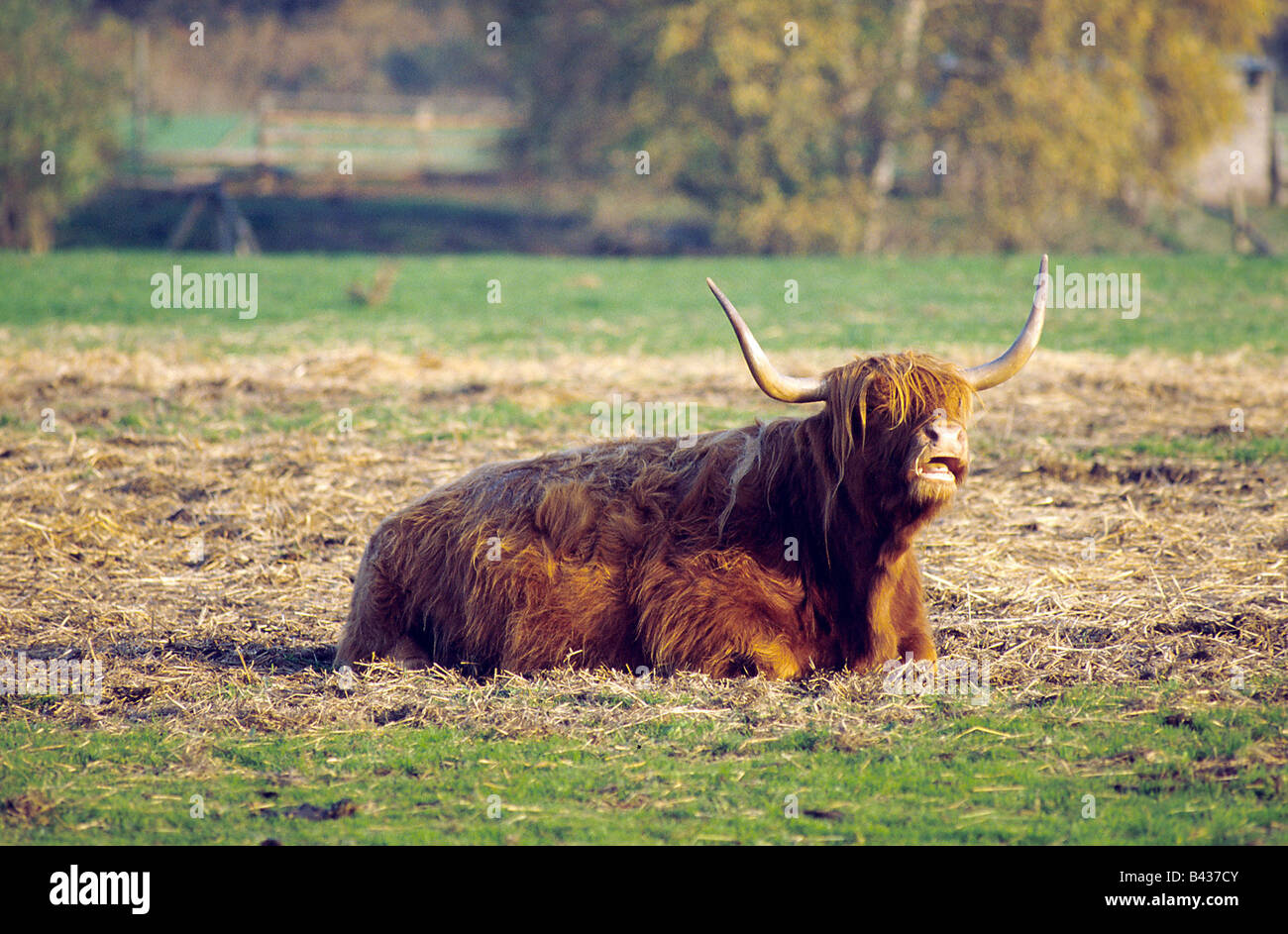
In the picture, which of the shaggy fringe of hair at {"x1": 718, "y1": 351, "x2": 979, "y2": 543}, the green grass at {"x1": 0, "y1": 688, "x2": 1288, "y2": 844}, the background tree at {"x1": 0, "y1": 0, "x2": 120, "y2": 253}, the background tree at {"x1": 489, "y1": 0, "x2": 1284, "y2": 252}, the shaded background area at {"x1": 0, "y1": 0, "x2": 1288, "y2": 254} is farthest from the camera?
the background tree at {"x1": 489, "y1": 0, "x2": 1284, "y2": 252}

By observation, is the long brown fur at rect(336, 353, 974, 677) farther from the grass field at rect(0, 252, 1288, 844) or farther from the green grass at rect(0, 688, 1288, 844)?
the green grass at rect(0, 688, 1288, 844)

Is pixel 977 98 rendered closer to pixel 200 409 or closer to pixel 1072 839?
pixel 200 409

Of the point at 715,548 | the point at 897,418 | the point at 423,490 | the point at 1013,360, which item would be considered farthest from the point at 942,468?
the point at 423,490

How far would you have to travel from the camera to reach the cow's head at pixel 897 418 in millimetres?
4613

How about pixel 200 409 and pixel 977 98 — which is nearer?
pixel 200 409

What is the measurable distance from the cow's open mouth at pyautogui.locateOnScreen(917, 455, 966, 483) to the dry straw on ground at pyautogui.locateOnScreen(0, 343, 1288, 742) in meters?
0.82

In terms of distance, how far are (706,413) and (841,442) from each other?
5.37 m

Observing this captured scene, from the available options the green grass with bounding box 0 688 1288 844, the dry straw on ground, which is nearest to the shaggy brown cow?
the dry straw on ground

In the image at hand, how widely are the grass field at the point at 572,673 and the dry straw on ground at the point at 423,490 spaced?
0.09ft

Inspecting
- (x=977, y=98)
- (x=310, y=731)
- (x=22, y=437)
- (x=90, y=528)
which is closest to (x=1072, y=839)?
(x=310, y=731)

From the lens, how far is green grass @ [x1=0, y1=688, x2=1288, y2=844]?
3.73m

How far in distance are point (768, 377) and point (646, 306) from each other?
12.6 m

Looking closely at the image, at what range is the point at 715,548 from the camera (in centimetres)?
510
